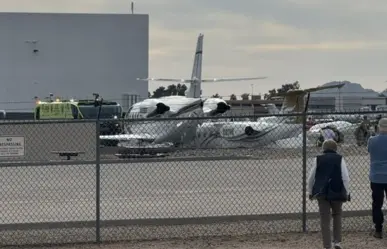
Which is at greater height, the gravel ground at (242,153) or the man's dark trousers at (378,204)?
the gravel ground at (242,153)

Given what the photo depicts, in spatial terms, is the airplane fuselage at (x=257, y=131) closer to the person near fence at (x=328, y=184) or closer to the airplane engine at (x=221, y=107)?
the airplane engine at (x=221, y=107)

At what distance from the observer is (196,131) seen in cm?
2041

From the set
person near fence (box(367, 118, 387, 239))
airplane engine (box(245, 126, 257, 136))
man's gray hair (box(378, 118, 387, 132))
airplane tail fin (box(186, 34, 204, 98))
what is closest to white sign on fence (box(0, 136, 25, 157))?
person near fence (box(367, 118, 387, 239))

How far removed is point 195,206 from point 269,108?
33.9 meters

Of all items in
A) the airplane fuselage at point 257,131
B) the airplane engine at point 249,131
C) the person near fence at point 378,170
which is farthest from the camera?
the airplane engine at point 249,131

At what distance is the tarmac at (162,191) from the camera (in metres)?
12.1

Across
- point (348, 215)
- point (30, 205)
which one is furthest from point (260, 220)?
point (30, 205)

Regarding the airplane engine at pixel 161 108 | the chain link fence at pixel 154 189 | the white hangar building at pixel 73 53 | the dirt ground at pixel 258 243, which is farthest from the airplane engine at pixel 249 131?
the white hangar building at pixel 73 53

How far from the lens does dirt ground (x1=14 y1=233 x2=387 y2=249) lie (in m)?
9.23

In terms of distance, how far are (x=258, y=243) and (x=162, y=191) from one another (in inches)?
227

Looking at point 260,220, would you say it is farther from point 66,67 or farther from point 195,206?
point 66,67

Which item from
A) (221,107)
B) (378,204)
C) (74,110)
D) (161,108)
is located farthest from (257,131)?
(378,204)

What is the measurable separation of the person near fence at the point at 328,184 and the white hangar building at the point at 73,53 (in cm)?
4652

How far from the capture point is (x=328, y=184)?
8484 millimetres
